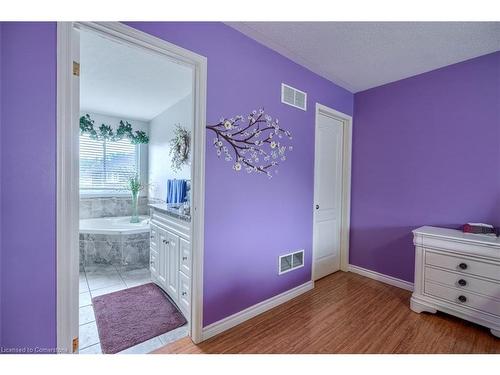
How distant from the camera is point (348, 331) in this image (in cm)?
184

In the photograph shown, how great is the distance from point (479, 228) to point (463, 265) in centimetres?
38

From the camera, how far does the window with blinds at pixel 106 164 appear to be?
4012 millimetres

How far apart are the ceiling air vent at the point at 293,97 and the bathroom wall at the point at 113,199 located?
3.42m

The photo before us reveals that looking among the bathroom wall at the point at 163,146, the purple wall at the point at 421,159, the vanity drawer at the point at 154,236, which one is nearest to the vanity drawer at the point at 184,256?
the vanity drawer at the point at 154,236

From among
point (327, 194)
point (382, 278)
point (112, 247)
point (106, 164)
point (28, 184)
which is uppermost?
point (106, 164)

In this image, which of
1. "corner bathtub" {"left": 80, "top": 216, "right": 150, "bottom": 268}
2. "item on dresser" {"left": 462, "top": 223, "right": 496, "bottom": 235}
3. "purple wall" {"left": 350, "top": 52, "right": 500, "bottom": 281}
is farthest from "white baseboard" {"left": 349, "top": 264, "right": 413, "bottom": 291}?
"corner bathtub" {"left": 80, "top": 216, "right": 150, "bottom": 268}

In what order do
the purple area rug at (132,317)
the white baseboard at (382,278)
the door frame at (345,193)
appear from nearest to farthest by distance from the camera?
1. the purple area rug at (132,317)
2. the white baseboard at (382,278)
3. the door frame at (345,193)

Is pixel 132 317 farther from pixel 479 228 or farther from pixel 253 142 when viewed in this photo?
pixel 479 228

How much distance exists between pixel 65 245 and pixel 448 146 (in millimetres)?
3338

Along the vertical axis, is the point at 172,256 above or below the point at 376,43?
below

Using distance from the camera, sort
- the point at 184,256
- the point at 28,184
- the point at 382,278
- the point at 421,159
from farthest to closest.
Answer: the point at 382,278, the point at 421,159, the point at 184,256, the point at 28,184

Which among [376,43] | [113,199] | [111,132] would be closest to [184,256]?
[376,43]

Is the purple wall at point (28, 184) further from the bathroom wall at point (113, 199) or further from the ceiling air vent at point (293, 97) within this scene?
the bathroom wall at point (113, 199)

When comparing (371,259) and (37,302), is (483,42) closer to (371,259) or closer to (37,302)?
(371,259)
